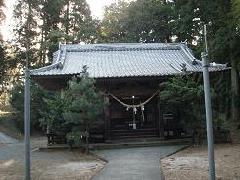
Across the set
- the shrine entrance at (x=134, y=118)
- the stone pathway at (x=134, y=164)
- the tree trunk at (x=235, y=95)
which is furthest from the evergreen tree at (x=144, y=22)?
the stone pathway at (x=134, y=164)

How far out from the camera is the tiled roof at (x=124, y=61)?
2119 cm

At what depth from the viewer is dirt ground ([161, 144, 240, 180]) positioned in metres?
10.4

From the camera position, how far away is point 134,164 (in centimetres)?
1322

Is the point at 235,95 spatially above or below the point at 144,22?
below

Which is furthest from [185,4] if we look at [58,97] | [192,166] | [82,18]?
[82,18]

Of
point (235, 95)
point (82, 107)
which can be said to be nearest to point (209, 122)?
point (82, 107)

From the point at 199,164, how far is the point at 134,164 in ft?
7.10

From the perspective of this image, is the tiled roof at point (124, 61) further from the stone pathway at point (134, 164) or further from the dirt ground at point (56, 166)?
the dirt ground at point (56, 166)

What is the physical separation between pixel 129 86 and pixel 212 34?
21.0 feet

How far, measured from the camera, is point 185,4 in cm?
2580

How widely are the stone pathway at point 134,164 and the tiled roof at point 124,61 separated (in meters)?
4.96

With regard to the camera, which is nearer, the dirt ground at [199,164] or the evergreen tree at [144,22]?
the dirt ground at [199,164]

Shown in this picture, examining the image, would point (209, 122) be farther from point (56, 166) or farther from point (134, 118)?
point (134, 118)

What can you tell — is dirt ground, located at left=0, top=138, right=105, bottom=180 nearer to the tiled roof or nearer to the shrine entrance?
the shrine entrance
